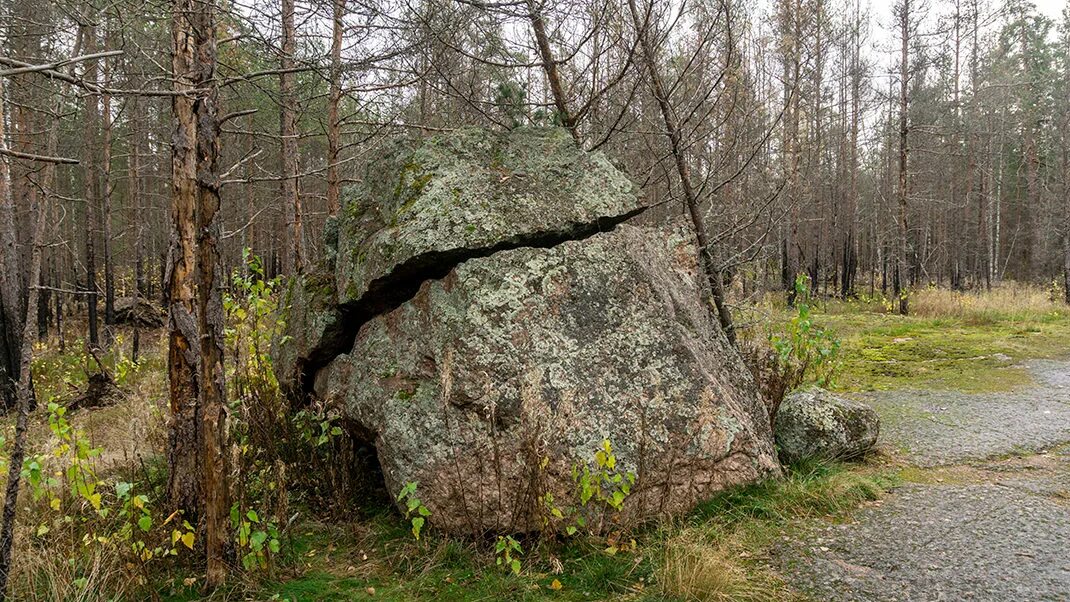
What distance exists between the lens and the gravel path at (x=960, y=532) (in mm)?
2758

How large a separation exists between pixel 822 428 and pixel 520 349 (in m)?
2.47

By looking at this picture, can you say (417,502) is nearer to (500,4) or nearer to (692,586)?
(692,586)

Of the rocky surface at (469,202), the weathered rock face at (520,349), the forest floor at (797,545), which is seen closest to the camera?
the forest floor at (797,545)

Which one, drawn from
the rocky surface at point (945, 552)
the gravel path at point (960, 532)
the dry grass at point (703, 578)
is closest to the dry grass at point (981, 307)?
the gravel path at point (960, 532)

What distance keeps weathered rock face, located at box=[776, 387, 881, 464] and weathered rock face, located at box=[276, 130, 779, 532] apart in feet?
1.14

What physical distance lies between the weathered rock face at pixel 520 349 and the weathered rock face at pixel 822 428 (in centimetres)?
35

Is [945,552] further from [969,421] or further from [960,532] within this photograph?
[969,421]

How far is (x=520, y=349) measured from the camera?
3.37 m

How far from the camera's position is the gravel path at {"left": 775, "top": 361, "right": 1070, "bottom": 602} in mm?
2758

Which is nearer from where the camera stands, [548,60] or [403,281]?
[403,281]

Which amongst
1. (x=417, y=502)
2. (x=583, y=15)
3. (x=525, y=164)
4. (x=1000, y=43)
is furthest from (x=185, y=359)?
(x=1000, y=43)

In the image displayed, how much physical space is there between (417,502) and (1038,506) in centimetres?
366

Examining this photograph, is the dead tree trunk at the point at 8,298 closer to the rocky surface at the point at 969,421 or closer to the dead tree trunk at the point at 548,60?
the dead tree trunk at the point at 548,60

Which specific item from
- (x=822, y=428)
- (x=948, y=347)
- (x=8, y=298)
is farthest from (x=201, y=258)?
(x=8, y=298)
